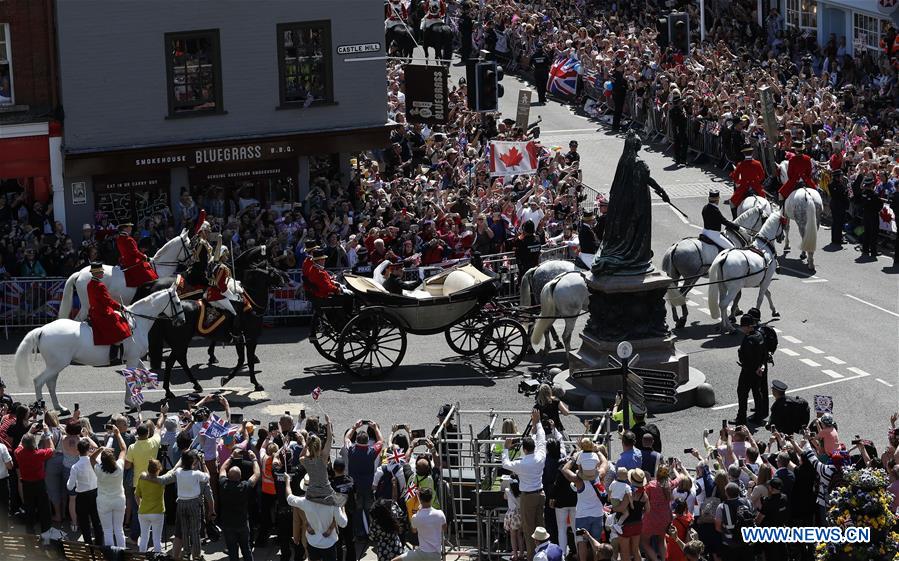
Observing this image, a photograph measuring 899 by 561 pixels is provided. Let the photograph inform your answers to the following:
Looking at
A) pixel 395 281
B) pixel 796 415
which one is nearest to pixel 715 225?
pixel 395 281

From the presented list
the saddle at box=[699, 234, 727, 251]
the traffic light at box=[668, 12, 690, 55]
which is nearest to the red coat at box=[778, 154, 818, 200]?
the traffic light at box=[668, 12, 690, 55]

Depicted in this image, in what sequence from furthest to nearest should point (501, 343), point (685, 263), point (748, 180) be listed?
point (748, 180) → point (685, 263) → point (501, 343)

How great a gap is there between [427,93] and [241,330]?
33.5ft

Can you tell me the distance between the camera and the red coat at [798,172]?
3641 centimetres

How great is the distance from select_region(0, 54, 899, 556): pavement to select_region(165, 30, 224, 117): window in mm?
5658

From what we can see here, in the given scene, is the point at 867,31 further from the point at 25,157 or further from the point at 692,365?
the point at 25,157

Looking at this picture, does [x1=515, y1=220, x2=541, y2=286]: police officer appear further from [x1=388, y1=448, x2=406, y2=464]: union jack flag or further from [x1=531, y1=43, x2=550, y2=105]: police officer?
[x1=531, y1=43, x2=550, y2=105]: police officer

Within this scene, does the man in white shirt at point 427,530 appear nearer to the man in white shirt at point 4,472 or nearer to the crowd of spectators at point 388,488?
the crowd of spectators at point 388,488

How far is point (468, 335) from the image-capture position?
29.5 metres

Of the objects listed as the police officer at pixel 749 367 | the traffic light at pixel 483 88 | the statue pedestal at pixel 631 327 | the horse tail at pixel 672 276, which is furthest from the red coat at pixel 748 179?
the police officer at pixel 749 367

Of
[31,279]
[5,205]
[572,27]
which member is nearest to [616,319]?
[31,279]

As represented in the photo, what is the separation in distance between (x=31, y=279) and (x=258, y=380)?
5.69 meters

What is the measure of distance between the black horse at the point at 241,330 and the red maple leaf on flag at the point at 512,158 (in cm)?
773

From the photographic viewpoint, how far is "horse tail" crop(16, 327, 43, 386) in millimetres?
26109
